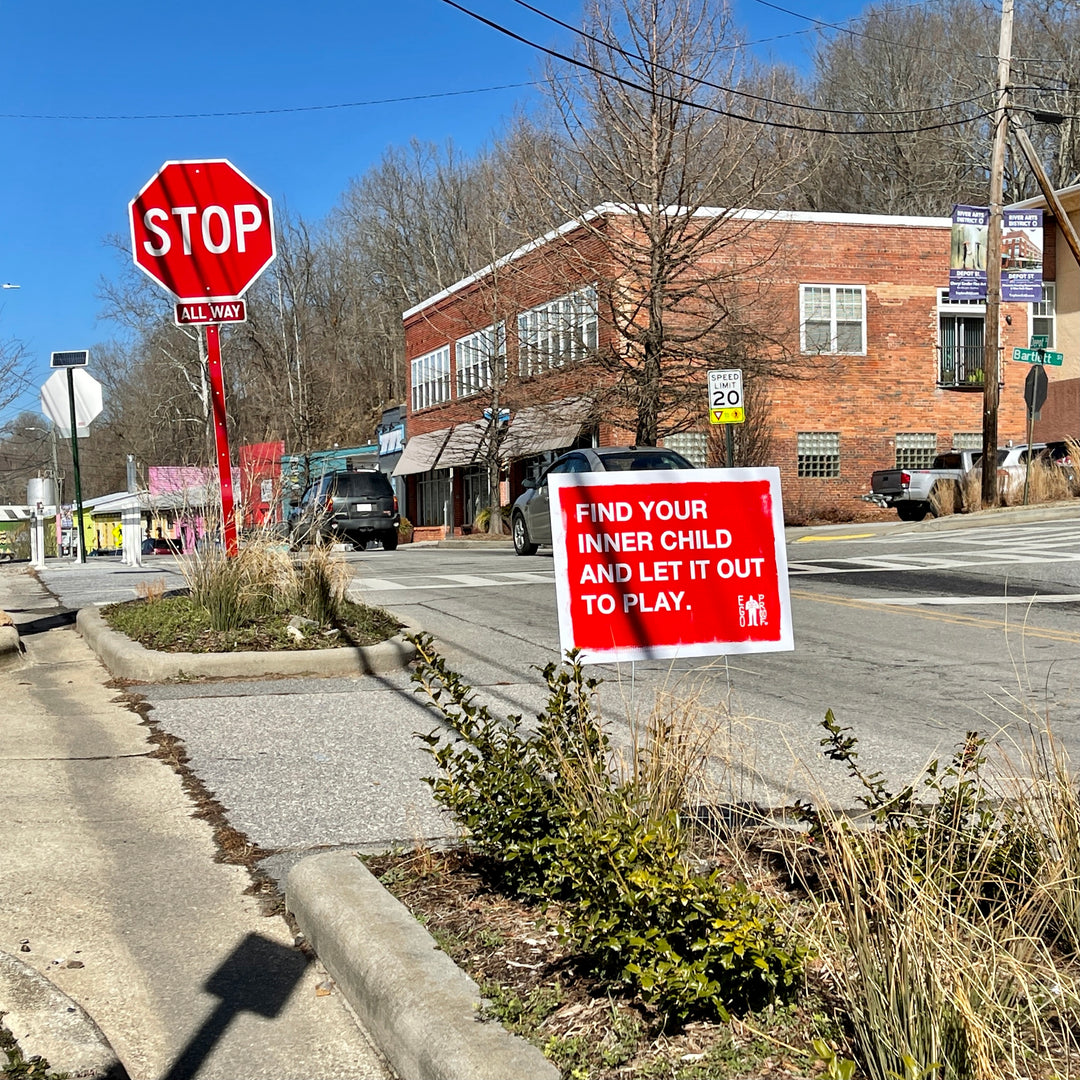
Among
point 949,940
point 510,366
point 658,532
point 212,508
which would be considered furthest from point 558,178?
point 949,940

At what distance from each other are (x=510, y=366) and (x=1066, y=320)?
16.3m

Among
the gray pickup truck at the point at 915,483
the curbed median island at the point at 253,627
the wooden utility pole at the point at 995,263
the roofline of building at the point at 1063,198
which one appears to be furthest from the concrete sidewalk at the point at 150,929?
the roofline of building at the point at 1063,198

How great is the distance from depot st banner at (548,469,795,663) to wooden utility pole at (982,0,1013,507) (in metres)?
22.7

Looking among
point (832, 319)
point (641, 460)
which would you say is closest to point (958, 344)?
point (832, 319)

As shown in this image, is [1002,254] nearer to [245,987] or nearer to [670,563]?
[670,563]

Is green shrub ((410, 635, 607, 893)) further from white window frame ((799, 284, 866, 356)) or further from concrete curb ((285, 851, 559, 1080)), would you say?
white window frame ((799, 284, 866, 356))

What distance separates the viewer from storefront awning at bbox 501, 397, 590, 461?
31.6 meters

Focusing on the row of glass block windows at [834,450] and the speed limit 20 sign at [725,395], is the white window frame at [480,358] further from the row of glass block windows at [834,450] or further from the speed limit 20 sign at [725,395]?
the speed limit 20 sign at [725,395]

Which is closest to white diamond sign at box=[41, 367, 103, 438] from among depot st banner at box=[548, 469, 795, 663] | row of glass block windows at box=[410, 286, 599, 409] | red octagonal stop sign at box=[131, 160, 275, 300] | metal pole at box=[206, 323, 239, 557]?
red octagonal stop sign at box=[131, 160, 275, 300]

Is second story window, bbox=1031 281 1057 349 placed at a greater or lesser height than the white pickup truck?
greater

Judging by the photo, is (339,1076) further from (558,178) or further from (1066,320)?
(1066,320)

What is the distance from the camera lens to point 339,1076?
3.20 meters

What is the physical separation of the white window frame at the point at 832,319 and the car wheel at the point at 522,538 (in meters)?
14.5

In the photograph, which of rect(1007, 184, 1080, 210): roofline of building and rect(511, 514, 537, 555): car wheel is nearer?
rect(511, 514, 537, 555): car wheel
